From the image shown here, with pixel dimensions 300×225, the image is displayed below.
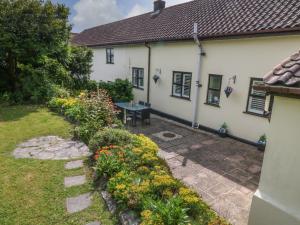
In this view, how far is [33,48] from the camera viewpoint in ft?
39.0

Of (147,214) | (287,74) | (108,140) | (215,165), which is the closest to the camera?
(287,74)

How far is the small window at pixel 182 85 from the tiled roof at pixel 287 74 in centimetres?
659

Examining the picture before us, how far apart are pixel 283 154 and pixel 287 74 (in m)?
1.16

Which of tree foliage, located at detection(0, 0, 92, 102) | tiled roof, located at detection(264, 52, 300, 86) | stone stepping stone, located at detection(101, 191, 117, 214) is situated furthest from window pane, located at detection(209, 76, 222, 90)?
tree foliage, located at detection(0, 0, 92, 102)

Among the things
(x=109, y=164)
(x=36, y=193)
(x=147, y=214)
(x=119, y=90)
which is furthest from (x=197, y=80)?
(x=36, y=193)

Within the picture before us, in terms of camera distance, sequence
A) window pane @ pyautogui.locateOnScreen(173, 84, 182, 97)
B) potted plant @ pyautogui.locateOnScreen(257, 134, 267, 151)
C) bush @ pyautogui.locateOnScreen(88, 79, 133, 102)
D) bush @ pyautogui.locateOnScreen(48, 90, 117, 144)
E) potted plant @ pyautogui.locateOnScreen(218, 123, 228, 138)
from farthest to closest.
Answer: bush @ pyautogui.locateOnScreen(88, 79, 133, 102)
window pane @ pyautogui.locateOnScreen(173, 84, 182, 97)
potted plant @ pyautogui.locateOnScreen(218, 123, 228, 138)
potted plant @ pyautogui.locateOnScreen(257, 134, 267, 151)
bush @ pyautogui.locateOnScreen(48, 90, 117, 144)

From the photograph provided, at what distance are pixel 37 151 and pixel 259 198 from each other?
568 cm

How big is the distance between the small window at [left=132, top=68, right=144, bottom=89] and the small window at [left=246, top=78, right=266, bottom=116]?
6868mm

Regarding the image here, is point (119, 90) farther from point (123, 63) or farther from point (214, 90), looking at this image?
point (214, 90)

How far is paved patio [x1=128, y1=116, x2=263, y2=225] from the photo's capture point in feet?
14.8

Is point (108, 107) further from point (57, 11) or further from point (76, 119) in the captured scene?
point (57, 11)

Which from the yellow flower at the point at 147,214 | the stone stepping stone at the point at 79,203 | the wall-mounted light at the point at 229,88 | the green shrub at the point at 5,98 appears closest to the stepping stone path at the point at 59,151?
the stone stepping stone at the point at 79,203

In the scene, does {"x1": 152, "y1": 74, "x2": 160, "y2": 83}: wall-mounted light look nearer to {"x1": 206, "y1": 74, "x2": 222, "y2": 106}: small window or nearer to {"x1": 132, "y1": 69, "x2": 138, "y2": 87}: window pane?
{"x1": 132, "y1": 69, "x2": 138, "y2": 87}: window pane

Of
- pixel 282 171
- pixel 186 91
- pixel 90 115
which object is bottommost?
pixel 90 115
